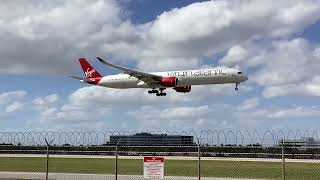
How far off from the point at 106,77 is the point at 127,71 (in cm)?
686

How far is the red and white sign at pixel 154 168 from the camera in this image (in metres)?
19.9

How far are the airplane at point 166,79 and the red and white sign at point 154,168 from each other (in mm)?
35637

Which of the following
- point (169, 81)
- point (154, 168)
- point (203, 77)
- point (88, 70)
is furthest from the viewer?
point (88, 70)

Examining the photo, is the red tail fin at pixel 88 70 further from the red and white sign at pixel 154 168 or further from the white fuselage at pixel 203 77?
the red and white sign at pixel 154 168

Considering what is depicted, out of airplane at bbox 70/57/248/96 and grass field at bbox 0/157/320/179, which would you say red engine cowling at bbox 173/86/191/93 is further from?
grass field at bbox 0/157/320/179

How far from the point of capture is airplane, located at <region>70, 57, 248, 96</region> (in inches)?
2336

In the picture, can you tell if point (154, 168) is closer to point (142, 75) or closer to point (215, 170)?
point (215, 170)

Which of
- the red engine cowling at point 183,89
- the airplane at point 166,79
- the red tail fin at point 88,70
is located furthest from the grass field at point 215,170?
the red tail fin at point 88,70

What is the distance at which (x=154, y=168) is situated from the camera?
19969 millimetres

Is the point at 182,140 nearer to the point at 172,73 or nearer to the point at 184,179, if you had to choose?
the point at 172,73

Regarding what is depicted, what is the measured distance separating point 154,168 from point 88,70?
58474 mm

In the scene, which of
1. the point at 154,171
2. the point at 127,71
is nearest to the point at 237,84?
the point at 127,71

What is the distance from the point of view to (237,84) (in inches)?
2350

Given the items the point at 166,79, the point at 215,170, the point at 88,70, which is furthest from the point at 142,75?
the point at 215,170
